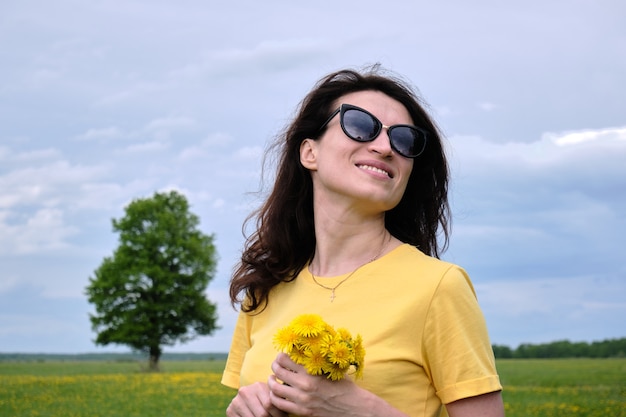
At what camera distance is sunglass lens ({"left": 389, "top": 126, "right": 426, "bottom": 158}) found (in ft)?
11.2

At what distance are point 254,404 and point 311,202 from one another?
1.19 m

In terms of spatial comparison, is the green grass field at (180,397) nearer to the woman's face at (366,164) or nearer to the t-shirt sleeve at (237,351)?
the t-shirt sleeve at (237,351)

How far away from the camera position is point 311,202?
3.96 m

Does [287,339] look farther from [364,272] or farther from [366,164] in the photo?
[366,164]

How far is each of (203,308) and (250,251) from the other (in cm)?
3713

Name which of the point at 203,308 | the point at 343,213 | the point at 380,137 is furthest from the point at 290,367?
the point at 203,308

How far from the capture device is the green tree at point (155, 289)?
1586 inches

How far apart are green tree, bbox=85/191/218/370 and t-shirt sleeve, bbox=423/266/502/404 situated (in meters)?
37.8

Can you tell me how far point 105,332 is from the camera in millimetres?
40438

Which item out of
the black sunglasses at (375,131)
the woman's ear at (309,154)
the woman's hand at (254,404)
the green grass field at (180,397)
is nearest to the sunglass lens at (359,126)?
the black sunglasses at (375,131)

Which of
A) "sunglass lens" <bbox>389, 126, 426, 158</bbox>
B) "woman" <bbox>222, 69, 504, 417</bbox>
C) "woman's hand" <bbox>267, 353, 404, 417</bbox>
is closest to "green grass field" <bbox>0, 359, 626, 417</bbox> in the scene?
"woman" <bbox>222, 69, 504, 417</bbox>

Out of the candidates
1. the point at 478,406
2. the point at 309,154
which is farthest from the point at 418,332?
the point at 309,154

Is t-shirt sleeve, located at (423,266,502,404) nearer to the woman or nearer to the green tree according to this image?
the woman

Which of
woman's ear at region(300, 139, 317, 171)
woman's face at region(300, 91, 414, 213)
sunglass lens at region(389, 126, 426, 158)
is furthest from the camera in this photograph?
woman's ear at region(300, 139, 317, 171)
